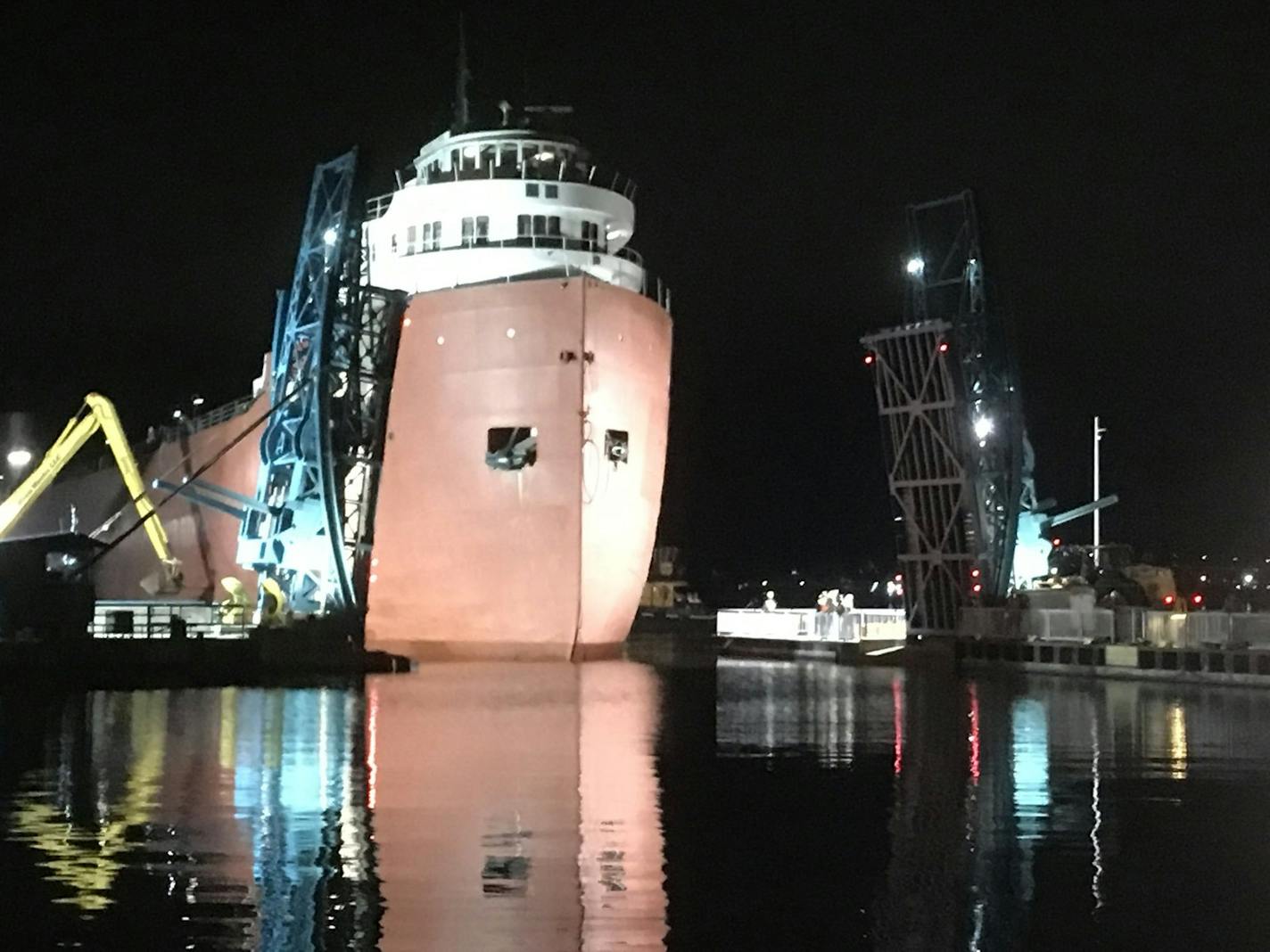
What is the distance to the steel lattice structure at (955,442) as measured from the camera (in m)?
43.1

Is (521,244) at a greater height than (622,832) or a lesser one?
greater

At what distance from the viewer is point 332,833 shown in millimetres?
9844

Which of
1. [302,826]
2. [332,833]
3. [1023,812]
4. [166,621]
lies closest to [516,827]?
[332,833]

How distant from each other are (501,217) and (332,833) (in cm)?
2698

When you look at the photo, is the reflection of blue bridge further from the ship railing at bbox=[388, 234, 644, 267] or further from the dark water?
the ship railing at bbox=[388, 234, 644, 267]

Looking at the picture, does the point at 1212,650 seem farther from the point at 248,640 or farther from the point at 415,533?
the point at 248,640

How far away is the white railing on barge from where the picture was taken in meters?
38.0

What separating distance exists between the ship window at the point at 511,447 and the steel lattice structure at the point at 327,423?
12.7 ft

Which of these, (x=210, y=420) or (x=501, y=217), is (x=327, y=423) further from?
(x=210, y=420)

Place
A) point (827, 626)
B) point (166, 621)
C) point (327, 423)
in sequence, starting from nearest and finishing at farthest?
1. point (327, 423)
2. point (166, 621)
3. point (827, 626)

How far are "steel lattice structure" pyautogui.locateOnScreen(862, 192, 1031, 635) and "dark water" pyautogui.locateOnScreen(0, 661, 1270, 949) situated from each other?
23724 millimetres

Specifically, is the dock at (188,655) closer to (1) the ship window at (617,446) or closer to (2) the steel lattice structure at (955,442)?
(1) the ship window at (617,446)

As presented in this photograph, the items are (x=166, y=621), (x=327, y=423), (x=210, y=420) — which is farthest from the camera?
(x=210, y=420)

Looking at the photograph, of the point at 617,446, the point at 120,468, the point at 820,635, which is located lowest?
the point at 820,635
